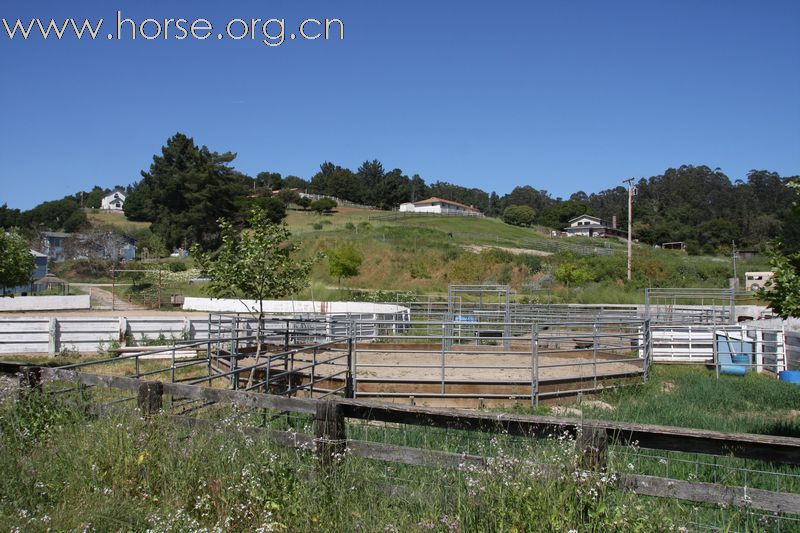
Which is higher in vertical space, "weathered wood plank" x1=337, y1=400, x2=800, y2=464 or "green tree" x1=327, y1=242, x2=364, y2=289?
"green tree" x1=327, y1=242, x2=364, y2=289

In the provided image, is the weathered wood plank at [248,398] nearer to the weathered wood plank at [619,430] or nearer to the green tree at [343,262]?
the weathered wood plank at [619,430]

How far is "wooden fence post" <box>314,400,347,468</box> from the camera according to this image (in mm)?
4910

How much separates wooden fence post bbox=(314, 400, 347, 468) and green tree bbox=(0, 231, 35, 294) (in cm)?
3769

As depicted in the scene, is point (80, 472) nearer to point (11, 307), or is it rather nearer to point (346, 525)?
point (346, 525)

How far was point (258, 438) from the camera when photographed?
17.5 feet

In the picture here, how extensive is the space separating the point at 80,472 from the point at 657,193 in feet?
477

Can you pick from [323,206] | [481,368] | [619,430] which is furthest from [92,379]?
[323,206]

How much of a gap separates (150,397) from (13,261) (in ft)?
121

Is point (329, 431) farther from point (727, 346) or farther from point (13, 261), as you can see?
point (13, 261)

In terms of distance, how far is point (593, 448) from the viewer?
165 inches

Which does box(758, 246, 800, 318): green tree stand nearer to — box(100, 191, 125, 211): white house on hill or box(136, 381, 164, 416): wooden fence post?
box(136, 381, 164, 416): wooden fence post

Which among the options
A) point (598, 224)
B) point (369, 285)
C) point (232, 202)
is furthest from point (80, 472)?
point (598, 224)

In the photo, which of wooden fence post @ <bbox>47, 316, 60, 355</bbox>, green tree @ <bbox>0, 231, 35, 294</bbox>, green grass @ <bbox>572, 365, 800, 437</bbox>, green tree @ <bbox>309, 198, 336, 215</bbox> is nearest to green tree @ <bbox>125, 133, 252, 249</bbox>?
green tree @ <bbox>309, 198, 336, 215</bbox>

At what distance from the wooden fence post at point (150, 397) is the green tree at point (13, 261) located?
35967 millimetres
